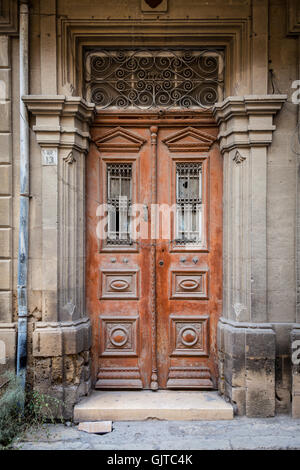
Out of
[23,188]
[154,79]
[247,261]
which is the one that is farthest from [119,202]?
[247,261]

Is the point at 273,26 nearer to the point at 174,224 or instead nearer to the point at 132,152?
the point at 132,152

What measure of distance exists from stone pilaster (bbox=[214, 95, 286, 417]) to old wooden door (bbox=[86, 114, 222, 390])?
0.90 feet

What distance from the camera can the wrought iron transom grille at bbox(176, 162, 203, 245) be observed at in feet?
14.3

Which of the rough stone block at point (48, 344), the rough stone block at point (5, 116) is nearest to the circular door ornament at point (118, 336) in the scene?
the rough stone block at point (48, 344)

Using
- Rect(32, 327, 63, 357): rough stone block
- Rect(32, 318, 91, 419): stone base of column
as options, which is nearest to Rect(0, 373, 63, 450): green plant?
Rect(32, 318, 91, 419): stone base of column

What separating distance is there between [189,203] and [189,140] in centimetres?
80

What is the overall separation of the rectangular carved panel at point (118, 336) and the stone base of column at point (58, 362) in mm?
435

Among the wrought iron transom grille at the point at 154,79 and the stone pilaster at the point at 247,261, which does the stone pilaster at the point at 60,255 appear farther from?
the stone pilaster at the point at 247,261

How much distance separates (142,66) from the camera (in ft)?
14.1

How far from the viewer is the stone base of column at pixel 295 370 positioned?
12.6ft

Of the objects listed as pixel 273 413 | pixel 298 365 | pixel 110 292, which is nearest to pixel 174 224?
pixel 110 292

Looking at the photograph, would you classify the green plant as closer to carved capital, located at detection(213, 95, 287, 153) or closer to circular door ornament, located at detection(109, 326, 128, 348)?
circular door ornament, located at detection(109, 326, 128, 348)

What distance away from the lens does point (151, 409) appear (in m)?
3.83

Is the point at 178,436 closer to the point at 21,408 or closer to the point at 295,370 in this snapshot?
the point at 295,370
